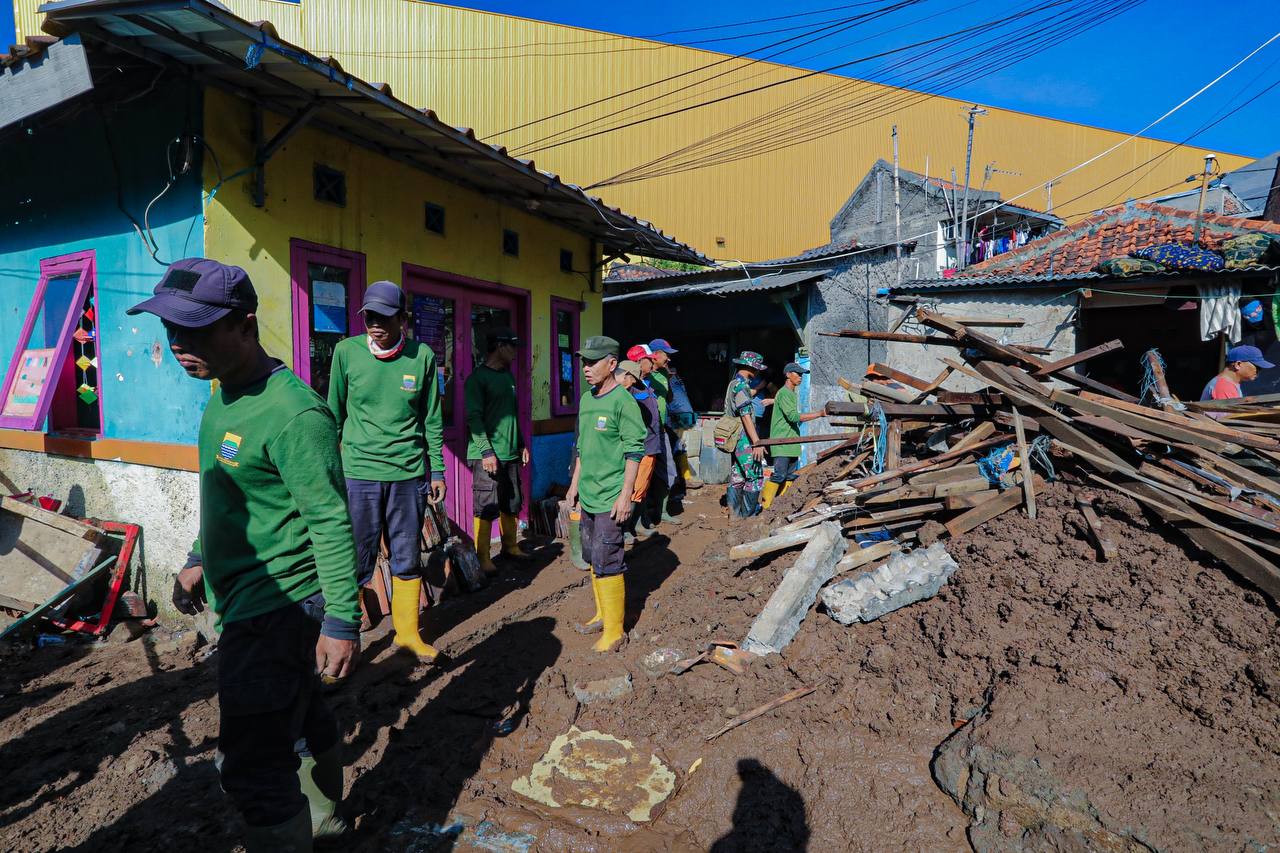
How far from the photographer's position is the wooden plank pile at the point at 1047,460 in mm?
3639

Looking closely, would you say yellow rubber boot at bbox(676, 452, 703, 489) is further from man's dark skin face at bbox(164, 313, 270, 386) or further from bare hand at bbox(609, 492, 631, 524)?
man's dark skin face at bbox(164, 313, 270, 386)

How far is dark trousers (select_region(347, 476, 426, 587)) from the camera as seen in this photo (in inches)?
160

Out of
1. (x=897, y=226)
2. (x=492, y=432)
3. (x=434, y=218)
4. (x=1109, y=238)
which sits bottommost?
(x=492, y=432)

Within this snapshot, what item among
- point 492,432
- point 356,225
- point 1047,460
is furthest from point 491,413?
point 1047,460

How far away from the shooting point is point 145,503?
16.5 ft

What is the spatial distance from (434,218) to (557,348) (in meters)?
2.22

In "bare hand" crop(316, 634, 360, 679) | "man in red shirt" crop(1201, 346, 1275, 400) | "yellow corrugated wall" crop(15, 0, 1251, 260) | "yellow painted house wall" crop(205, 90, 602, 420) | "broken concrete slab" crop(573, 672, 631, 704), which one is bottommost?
"broken concrete slab" crop(573, 672, 631, 704)

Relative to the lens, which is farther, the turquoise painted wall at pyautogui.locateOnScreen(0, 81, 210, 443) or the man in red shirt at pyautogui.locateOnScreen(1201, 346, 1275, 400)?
the man in red shirt at pyautogui.locateOnScreen(1201, 346, 1275, 400)

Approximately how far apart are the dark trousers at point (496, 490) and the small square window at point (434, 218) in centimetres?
216

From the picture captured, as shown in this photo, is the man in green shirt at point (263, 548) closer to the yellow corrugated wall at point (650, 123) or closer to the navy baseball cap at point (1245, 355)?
the navy baseball cap at point (1245, 355)

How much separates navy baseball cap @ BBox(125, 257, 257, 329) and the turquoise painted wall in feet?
9.77

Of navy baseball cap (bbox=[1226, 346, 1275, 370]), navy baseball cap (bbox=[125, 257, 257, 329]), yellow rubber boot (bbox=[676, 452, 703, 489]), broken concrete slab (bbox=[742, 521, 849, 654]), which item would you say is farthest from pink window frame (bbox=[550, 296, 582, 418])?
navy baseball cap (bbox=[1226, 346, 1275, 370])

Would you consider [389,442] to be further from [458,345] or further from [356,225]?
[458,345]

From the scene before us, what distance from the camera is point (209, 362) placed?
6.70 feet
